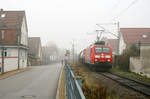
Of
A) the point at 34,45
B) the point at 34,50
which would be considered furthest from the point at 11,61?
the point at 34,45

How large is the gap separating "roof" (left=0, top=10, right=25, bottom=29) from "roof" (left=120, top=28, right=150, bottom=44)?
2506 centimetres

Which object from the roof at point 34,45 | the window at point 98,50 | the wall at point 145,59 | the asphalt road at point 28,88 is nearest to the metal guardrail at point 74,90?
the asphalt road at point 28,88

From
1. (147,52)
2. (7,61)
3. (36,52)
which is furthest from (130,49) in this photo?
(36,52)

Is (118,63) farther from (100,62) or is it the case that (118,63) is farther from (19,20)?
(19,20)

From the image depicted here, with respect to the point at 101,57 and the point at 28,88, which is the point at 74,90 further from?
the point at 101,57

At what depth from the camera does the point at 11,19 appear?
1355 inches

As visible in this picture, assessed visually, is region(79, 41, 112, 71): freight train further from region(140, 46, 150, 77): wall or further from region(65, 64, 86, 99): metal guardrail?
region(65, 64, 86, 99): metal guardrail

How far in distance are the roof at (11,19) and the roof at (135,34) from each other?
82.2 ft

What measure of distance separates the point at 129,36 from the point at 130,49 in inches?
1013

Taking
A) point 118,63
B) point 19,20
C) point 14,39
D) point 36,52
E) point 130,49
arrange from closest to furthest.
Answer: point 130,49 < point 118,63 < point 14,39 < point 19,20 < point 36,52

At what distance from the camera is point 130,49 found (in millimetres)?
24656

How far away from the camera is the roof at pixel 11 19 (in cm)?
3270

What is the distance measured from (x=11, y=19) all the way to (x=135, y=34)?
95.4 feet

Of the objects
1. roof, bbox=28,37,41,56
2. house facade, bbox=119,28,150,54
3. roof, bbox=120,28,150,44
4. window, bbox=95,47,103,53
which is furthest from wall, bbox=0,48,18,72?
roof, bbox=28,37,41,56
